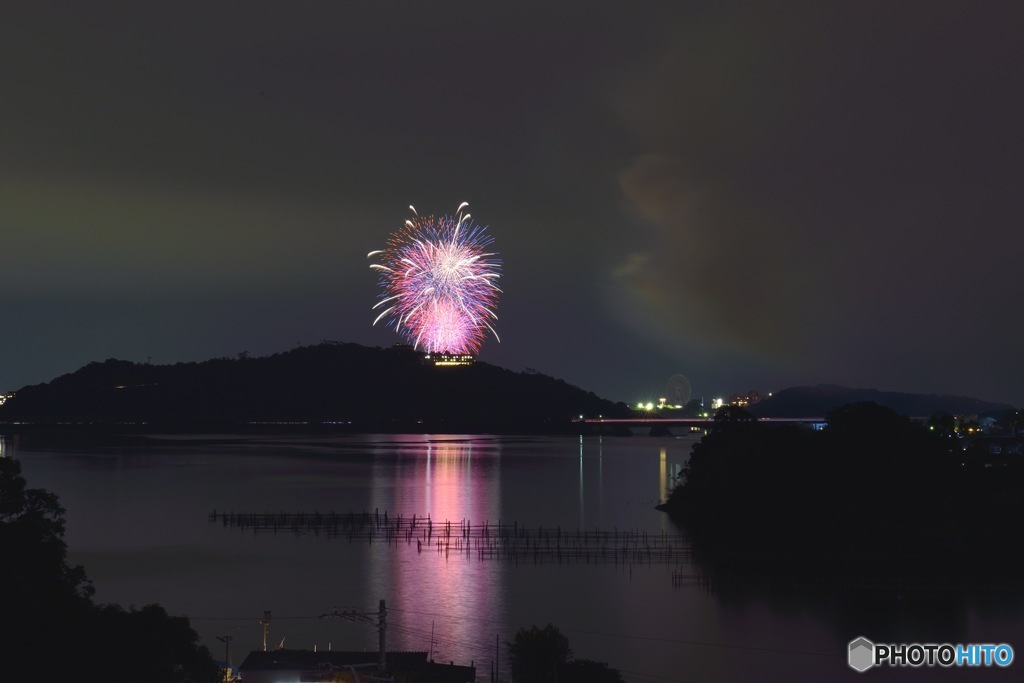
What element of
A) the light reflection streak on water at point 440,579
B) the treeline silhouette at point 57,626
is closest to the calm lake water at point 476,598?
the light reflection streak on water at point 440,579

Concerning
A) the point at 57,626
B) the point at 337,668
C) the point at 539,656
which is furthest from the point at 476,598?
the point at 57,626

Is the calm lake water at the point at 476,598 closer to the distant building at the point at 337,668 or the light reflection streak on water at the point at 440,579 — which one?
the light reflection streak on water at the point at 440,579

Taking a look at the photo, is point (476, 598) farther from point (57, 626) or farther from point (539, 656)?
point (57, 626)

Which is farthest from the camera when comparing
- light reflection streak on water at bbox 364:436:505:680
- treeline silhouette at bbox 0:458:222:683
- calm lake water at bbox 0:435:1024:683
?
light reflection streak on water at bbox 364:436:505:680

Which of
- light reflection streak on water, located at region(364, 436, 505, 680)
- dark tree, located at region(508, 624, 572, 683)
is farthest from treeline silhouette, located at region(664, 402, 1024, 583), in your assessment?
dark tree, located at region(508, 624, 572, 683)

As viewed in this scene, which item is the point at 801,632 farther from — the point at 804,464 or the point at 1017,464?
the point at 1017,464

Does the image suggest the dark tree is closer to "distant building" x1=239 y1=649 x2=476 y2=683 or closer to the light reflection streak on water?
"distant building" x1=239 y1=649 x2=476 y2=683

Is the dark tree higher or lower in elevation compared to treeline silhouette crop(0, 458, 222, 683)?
lower
